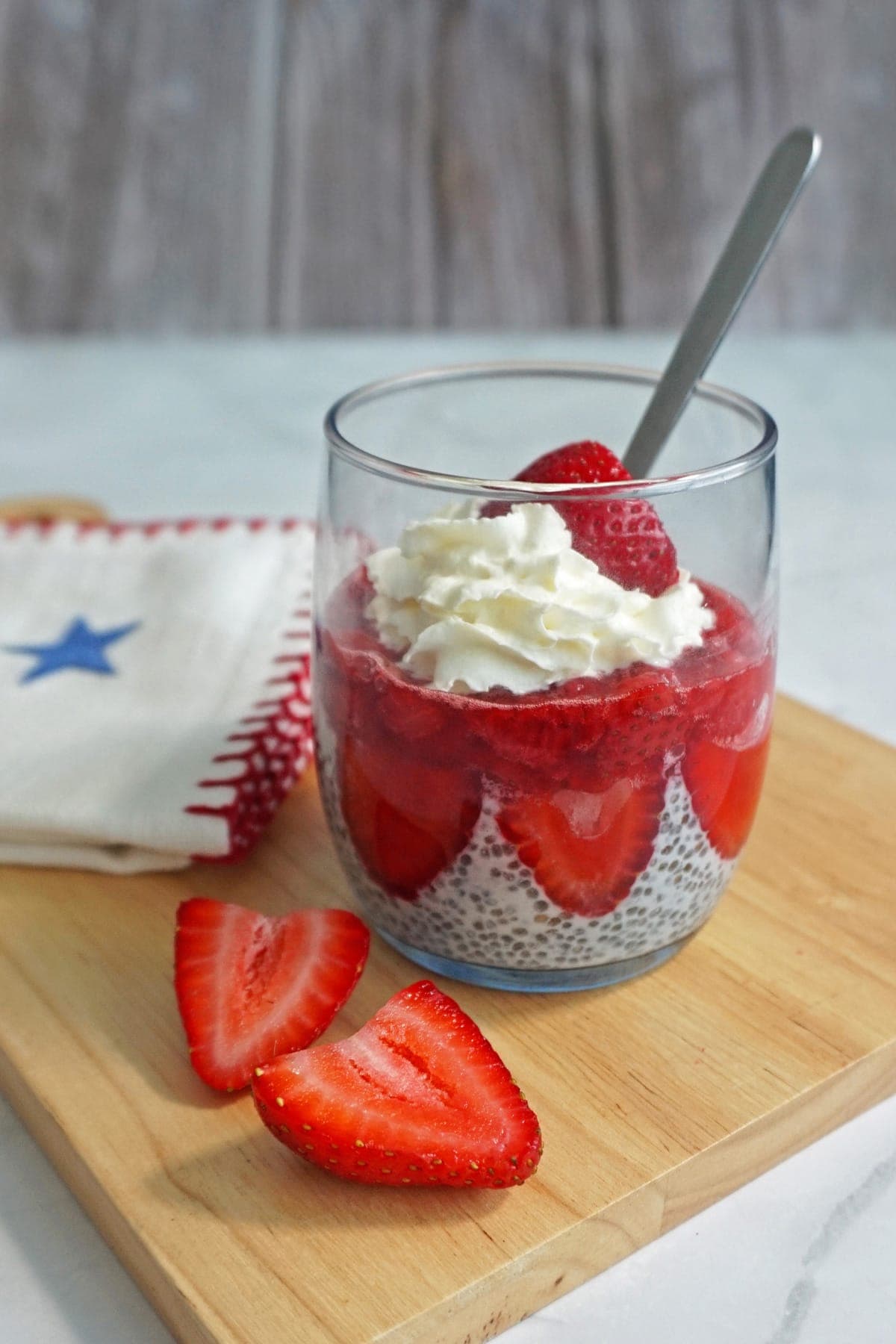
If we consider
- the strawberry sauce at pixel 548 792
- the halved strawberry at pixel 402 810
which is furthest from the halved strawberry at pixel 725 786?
the halved strawberry at pixel 402 810

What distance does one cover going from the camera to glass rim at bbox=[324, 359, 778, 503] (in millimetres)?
720

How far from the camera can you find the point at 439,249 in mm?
2441

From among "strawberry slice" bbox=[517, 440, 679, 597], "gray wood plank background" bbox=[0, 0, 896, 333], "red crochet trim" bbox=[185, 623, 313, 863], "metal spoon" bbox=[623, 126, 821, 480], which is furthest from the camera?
"gray wood plank background" bbox=[0, 0, 896, 333]

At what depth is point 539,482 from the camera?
83 cm

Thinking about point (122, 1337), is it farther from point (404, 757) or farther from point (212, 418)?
point (212, 418)

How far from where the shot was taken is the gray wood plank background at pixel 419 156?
2.32 meters

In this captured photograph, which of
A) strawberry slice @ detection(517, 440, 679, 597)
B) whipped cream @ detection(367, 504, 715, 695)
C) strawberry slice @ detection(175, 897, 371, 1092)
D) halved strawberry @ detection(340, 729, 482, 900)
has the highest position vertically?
strawberry slice @ detection(517, 440, 679, 597)

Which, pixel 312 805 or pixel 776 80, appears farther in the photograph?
pixel 776 80

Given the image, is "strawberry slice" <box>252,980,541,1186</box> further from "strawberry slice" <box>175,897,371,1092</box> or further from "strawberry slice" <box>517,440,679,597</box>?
"strawberry slice" <box>517,440,679,597</box>

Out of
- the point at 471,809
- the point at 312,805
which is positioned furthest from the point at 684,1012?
the point at 312,805

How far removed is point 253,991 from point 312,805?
27cm

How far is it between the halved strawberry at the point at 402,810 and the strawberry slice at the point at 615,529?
139 mm

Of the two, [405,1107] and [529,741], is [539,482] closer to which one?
[529,741]

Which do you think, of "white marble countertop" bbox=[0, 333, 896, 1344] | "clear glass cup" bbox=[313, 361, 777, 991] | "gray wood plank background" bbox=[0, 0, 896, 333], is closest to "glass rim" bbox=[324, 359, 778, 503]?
"clear glass cup" bbox=[313, 361, 777, 991]
